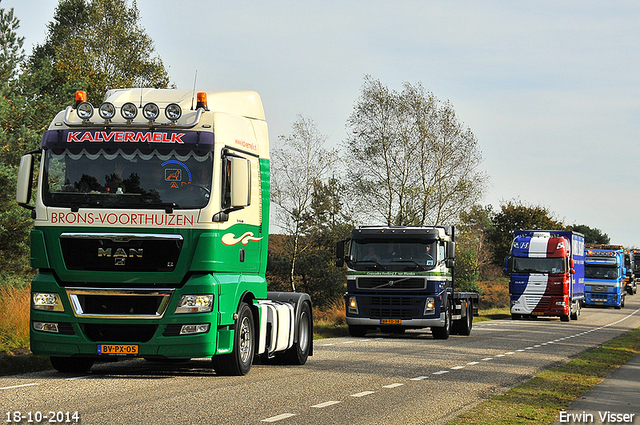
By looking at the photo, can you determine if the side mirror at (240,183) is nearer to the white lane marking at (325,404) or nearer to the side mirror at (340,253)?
the white lane marking at (325,404)

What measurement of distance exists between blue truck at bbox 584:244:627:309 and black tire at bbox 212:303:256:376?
4551cm

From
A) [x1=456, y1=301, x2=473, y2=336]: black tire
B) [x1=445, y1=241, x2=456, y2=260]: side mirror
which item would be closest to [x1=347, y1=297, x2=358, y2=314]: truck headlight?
[x1=445, y1=241, x2=456, y2=260]: side mirror

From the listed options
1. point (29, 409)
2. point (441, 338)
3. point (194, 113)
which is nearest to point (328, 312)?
point (441, 338)

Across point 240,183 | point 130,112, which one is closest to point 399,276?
point 240,183

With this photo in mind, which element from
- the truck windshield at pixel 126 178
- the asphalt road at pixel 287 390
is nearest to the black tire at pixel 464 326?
the asphalt road at pixel 287 390

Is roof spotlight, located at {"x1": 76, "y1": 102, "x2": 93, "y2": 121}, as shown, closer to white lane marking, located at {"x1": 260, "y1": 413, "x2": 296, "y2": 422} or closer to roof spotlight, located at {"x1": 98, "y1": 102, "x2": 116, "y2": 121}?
roof spotlight, located at {"x1": 98, "y1": 102, "x2": 116, "y2": 121}

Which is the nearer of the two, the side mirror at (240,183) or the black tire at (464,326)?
the side mirror at (240,183)

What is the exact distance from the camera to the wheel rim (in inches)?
457

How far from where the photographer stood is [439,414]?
8992mm

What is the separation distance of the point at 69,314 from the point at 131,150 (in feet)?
7.71

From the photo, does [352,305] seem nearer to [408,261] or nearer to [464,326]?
[408,261]

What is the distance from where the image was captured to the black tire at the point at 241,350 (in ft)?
37.2

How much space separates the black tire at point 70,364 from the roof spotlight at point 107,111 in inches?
138

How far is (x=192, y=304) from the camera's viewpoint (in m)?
10.5
